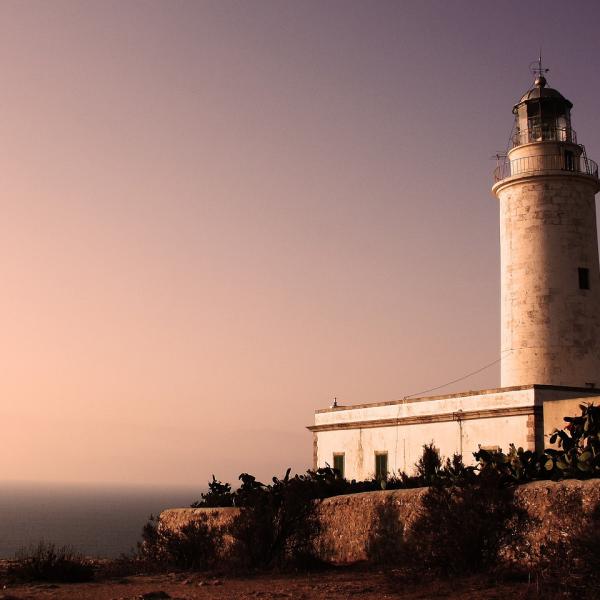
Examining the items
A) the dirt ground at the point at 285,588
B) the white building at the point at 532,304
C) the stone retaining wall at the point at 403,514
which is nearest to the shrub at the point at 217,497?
the stone retaining wall at the point at 403,514

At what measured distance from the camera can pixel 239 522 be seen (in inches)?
535

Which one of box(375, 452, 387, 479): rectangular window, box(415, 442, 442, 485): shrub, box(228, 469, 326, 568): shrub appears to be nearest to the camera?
box(228, 469, 326, 568): shrub

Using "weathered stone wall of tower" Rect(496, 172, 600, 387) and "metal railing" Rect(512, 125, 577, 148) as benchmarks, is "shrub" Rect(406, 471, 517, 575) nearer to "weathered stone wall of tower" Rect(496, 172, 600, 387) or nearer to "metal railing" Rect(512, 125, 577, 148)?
"weathered stone wall of tower" Rect(496, 172, 600, 387)

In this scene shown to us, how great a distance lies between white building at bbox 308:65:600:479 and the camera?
85.2 feet

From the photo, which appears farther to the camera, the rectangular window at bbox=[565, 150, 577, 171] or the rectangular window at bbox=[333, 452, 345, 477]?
the rectangular window at bbox=[333, 452, 345, 477]

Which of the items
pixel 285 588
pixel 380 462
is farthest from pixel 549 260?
pixel 285 588

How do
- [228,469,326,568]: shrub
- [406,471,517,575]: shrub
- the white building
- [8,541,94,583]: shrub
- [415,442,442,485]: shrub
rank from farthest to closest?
the white building
[415,442,442,485]: shrub
[228,469,326,568]: shrub
[8,541,94,583]: shrub
[406,471,517,575]: shrub

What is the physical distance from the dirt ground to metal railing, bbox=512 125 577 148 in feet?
68.8

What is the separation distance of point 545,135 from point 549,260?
492 cm

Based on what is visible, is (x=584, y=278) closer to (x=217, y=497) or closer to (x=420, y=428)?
(x=420, y=428)

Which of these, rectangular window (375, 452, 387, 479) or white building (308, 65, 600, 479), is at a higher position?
white building (308, 65, 600, 479)

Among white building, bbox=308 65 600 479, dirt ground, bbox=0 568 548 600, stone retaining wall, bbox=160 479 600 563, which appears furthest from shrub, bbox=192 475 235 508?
white building, bbox=308 65 600 479

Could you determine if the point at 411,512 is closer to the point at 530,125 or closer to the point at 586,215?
the point at 586,215

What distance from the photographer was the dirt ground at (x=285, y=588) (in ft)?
31.4
